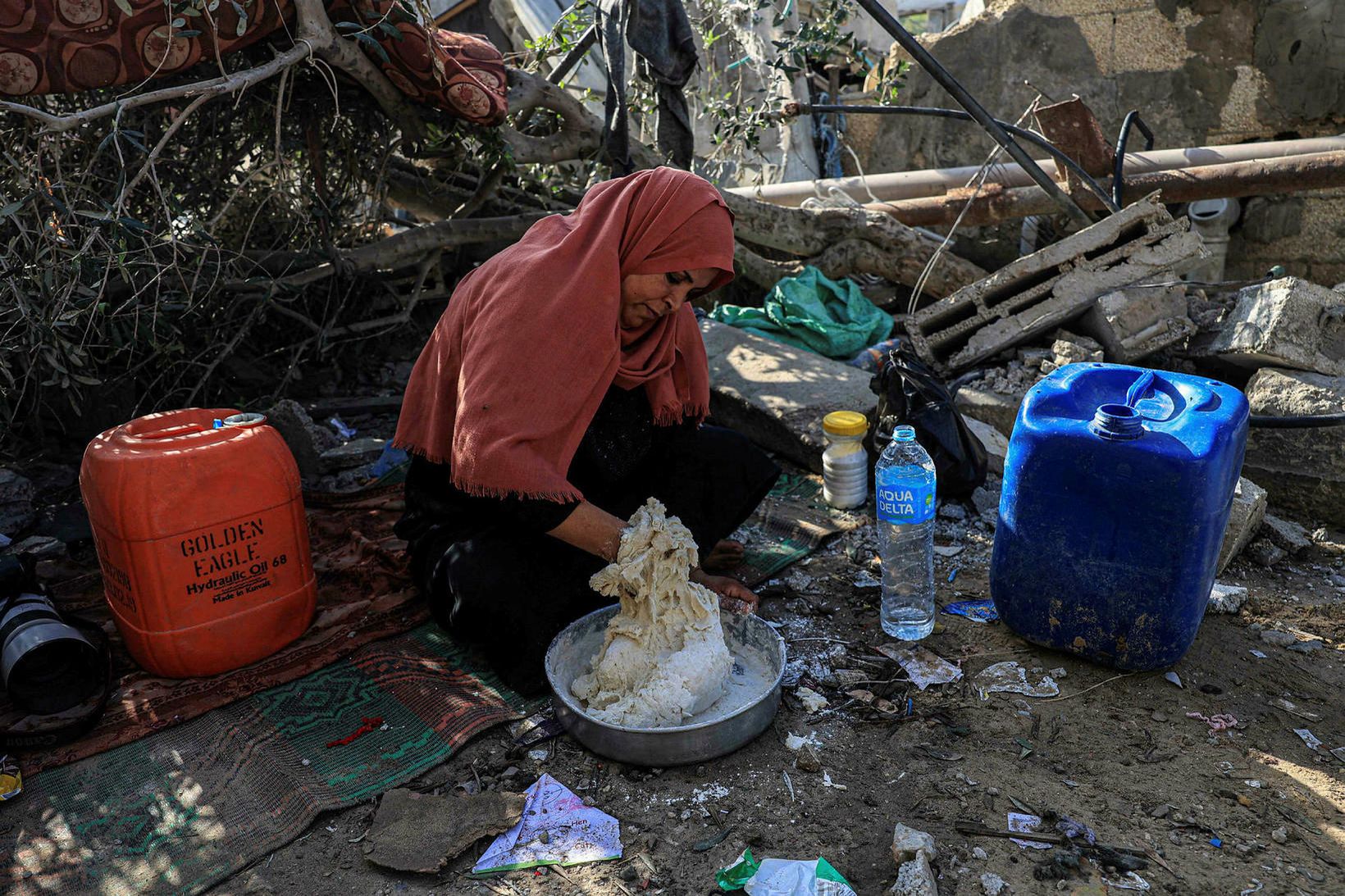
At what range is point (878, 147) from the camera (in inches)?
292

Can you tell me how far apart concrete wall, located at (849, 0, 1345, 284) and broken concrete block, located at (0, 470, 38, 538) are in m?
6.31

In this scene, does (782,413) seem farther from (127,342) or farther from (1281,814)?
(127,342)

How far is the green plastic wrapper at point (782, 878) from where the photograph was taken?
191cm

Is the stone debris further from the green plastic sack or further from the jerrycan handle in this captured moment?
the green plastic sack

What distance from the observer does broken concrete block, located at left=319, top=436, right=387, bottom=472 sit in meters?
4.24

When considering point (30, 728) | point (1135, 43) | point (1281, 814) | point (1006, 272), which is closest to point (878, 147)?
point (1135, 43)

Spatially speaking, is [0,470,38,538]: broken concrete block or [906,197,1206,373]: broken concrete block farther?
[906,197,1206,373]: broken concrete block

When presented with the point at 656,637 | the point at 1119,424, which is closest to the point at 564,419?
the point at 656,637

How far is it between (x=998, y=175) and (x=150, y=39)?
4.38 meters

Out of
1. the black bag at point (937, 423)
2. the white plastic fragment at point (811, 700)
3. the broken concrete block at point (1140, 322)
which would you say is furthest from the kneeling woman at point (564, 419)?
the broken concrete block at point (1140, 322)

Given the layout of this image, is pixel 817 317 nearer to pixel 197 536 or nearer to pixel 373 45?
pixel 373 45

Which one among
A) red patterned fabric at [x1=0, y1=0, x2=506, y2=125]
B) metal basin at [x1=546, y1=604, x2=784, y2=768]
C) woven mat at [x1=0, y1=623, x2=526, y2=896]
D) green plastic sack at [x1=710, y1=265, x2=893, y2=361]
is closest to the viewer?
woven mat at [x1=0, y1=623, x2=526, y2=896]

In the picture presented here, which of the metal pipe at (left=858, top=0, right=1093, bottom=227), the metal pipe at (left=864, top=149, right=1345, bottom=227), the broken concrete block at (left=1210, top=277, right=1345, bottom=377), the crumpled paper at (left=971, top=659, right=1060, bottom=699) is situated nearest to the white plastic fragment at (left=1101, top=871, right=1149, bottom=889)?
the crumpled paper at (left=971, top=659, right=1060, bottom=699)

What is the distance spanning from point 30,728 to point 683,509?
6.54ft
